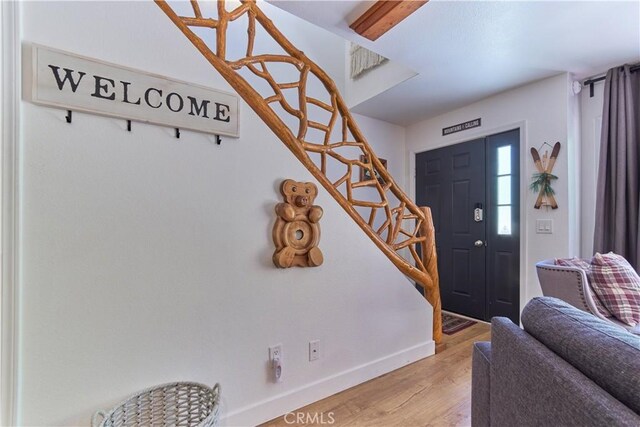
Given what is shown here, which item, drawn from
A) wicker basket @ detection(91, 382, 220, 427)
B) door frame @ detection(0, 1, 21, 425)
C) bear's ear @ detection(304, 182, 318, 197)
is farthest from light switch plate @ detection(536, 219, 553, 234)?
door frame @ detection(0, 1, 21, 425)

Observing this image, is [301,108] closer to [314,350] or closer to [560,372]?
[314,350]

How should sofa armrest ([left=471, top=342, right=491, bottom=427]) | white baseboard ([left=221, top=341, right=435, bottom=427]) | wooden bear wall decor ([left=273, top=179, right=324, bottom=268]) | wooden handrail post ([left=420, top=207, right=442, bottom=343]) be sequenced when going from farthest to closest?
1. wooden handrail post ([left=420, top=207, right=442, bottom=343])
2. wooden bear wall decor ([left=273, top=179, right=324, bottom=268])
3. white baseboard ([left=221, top=341, right=435, bottom=427])
4. sofa armrest ([left=471, top=342, right=491, bottom=427])

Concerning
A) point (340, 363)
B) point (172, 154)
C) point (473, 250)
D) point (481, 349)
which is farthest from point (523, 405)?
point (473, 250)

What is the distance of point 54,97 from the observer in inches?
43.6

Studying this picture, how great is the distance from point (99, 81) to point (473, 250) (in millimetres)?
3475

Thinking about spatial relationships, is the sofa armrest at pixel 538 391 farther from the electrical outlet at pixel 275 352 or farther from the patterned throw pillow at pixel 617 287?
the patterned throw pillow at pixel 617 287

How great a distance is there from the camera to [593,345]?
77 centimetres

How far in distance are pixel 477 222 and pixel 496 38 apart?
71.1 inches

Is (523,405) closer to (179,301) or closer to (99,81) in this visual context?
(179,301)

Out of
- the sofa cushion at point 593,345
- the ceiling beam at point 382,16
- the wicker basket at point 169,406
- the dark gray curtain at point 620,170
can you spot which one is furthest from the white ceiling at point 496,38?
the wicker basket at point 169,406

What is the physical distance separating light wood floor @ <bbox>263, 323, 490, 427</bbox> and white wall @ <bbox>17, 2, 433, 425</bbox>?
11 cm

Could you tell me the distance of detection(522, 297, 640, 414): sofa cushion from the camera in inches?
25.8

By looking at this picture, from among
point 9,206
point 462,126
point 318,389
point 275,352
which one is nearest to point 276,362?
point 275,352

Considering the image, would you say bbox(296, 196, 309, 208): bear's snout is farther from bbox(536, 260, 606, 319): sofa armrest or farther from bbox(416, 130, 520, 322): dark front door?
bbox(416, 130, 520, 322): dark front door
